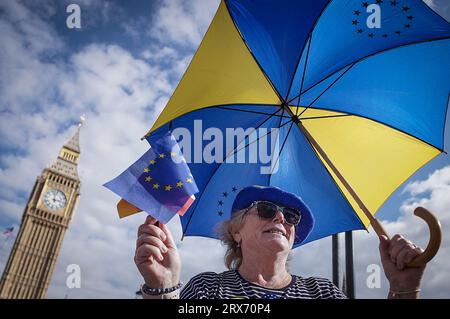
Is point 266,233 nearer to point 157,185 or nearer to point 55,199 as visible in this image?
point 157,185

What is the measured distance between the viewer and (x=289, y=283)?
85.4 inches

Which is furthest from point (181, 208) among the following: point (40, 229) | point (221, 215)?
point (40, 229)

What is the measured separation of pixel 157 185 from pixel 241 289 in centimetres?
86

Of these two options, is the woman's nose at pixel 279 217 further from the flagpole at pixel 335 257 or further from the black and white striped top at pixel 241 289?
the flagpole at pixel 335 257

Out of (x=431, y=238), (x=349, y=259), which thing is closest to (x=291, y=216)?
(x=431, y=238)

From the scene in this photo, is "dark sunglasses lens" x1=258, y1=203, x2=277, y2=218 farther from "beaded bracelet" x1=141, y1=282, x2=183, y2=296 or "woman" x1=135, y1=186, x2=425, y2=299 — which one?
"beaded bracelet" x1=141, y1=282, x2=183, y2=296

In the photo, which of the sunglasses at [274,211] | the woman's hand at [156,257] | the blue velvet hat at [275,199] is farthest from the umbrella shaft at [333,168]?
the woman's hand at [156,257]

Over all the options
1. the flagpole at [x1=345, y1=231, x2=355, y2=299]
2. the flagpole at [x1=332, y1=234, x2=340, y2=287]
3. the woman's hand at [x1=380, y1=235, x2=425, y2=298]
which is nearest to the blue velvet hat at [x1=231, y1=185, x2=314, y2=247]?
the woman's hand at [x1=380, y1=235, x2=425, y2=298]

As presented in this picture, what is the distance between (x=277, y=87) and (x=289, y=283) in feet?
7.80

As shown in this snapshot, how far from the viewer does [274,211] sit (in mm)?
2365

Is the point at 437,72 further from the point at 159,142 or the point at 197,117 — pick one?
the point at 159,142

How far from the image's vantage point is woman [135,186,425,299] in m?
1.77

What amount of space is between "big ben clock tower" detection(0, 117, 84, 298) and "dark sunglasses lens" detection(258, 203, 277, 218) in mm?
68700

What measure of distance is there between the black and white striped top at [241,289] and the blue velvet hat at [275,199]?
48 centimetres
